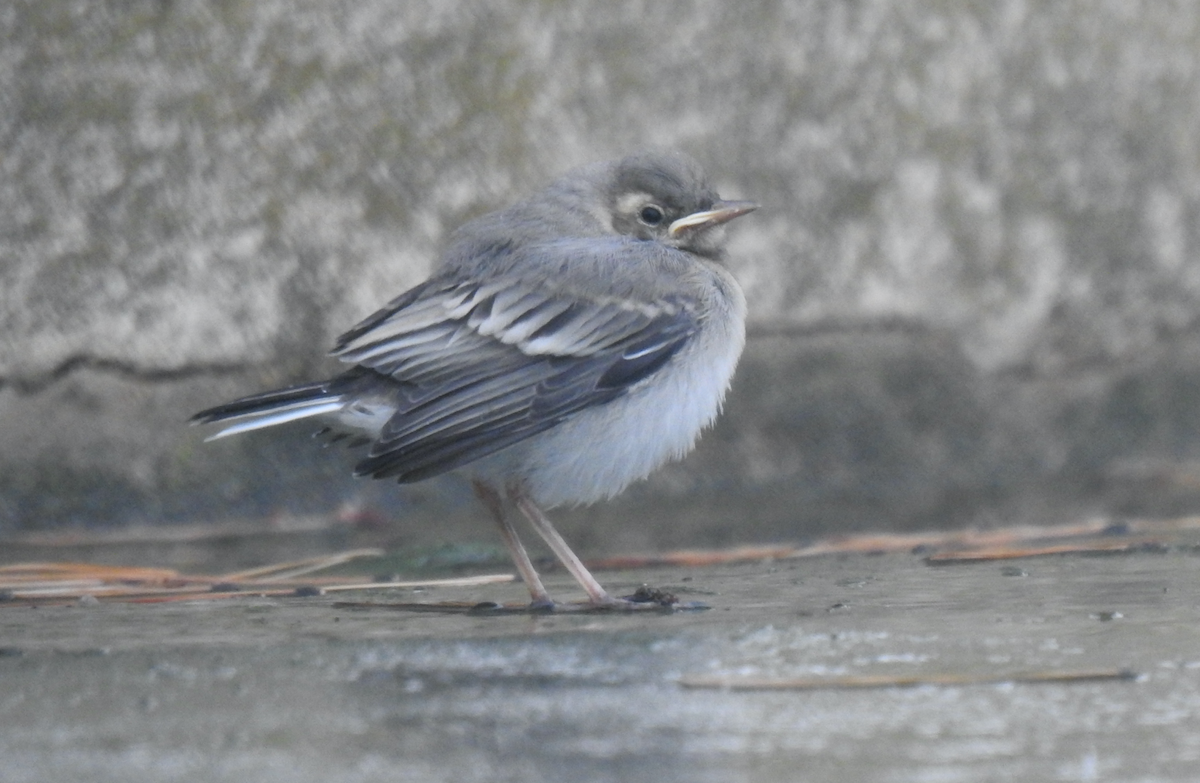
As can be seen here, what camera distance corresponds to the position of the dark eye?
4859 millimetres

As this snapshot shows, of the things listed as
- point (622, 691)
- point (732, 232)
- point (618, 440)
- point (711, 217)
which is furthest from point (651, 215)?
point (622, 691)

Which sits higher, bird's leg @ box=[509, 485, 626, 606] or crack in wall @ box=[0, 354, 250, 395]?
crack in wall @ box=[0, 354, 250, 395]

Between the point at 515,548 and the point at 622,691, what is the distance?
148 centimetres

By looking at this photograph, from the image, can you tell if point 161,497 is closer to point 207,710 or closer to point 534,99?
point 534,99

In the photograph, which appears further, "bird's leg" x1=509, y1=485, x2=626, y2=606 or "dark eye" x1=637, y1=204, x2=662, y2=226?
"dark eye" x1=637, y1=204, x2=662, y2=226

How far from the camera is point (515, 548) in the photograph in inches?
159

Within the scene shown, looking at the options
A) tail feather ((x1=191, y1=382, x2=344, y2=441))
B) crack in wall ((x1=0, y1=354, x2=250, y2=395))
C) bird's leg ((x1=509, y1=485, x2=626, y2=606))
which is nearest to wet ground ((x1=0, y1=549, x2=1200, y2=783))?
bird's leg ((x1=509, y1=485, x2=626, y2=606))

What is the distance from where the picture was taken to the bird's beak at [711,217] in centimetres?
478

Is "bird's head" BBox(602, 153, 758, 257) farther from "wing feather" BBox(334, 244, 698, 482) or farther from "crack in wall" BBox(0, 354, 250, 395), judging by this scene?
"crack in wall" BBox(0, 354, 250, 395)

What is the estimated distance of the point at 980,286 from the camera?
7020mm

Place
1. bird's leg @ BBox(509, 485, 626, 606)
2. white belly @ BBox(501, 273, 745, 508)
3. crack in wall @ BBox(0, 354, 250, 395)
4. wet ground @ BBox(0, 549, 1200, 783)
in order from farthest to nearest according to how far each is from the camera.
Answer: crack in wall @ BBox(0, 354, 250, 395), white belly @ BBox(501, 273, 745, 508), bird's leg @ BBox(509, 485, 626, 606), wet ground @ BBox(0, 549, 1200, 783)

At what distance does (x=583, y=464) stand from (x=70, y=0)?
10.5 ft

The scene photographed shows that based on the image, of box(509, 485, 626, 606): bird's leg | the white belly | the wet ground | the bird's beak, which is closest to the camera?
the wet ground

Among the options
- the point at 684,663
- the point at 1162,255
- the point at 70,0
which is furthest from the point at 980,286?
the point at 684,663
